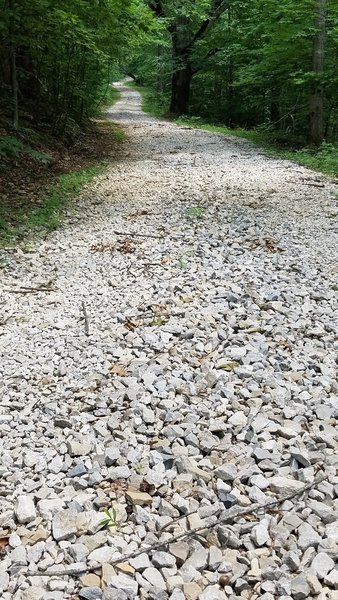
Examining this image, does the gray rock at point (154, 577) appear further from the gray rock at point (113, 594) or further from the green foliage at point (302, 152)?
the green foliage at point (302, 152)

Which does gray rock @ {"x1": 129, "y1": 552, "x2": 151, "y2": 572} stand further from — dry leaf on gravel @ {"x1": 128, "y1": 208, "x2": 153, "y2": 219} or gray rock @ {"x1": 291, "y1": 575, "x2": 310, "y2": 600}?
dry leaf on gravel @ {"x1": 128, "y1": 208, "x2": 153, "y2": 219}

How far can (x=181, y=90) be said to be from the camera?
2411 cm

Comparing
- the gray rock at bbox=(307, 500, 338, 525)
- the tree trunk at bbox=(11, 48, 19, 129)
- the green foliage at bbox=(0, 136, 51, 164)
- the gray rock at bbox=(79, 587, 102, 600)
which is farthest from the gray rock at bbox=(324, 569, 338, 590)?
the tree trunk at bbox=(11, 48, 19, 129)

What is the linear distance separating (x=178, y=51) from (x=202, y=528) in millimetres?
24072

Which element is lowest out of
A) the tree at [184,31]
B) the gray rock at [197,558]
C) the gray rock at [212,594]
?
the gray rock at [197,558]

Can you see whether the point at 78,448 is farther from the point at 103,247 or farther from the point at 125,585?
the point at 103,247

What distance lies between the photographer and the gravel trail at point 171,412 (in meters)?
2.14

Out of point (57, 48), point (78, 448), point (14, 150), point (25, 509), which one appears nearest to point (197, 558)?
point (25, 509)

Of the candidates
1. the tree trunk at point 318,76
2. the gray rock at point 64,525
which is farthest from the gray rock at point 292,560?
the tree trunk at point 318,76

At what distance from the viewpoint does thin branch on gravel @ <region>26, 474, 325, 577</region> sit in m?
2.11

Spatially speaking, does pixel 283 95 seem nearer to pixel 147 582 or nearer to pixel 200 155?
pixel 200 155

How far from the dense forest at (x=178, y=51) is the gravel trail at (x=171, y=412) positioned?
525cm

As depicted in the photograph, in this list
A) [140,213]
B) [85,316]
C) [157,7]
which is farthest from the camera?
[157,7]

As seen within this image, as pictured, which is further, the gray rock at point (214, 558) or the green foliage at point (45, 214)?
the green foliage at point (45, 214)
